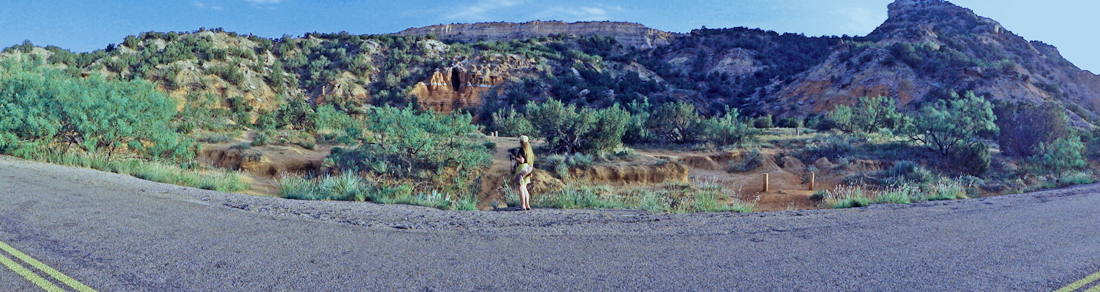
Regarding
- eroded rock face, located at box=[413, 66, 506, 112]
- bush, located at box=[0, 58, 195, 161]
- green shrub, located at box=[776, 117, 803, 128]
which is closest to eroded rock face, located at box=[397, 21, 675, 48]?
eroded rock face, located at box=[413, 66, 506, 112]

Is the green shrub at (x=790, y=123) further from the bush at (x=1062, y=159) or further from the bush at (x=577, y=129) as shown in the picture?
the bush at (x=577, y=129)

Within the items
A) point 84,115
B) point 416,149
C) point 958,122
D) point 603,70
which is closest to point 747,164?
point 958,122

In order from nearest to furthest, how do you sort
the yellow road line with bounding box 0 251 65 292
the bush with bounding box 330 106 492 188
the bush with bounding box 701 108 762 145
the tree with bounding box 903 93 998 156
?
1. the yellow road line with bounding box 0 251 65 292
2. the bush with bounding box 330 106 492 188
3. the tree with bounding box 903 93 998 156
4. the bush with bounding box 701 108 762 145

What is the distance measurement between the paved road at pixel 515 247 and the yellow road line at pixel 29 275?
50 mm

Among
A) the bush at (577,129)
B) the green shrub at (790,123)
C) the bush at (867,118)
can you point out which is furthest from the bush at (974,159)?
the green shrub at (790,123)

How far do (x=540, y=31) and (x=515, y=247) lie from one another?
270 ft

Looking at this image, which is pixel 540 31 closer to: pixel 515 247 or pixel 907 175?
pixel 907 175

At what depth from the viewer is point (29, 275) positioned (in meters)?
3.90

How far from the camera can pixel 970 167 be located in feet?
63.5

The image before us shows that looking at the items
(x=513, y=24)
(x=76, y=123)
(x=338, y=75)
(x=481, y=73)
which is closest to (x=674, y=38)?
(x=513, y=24)

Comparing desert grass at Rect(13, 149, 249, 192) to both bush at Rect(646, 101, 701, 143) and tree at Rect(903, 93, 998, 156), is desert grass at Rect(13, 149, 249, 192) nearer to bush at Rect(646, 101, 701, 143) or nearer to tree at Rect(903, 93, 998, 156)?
bush at Rect(646, 101, 701, 143)

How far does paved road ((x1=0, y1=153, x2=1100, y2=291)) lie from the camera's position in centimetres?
419

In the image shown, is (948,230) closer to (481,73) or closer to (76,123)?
(76,123)

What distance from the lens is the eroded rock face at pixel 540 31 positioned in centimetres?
8319
